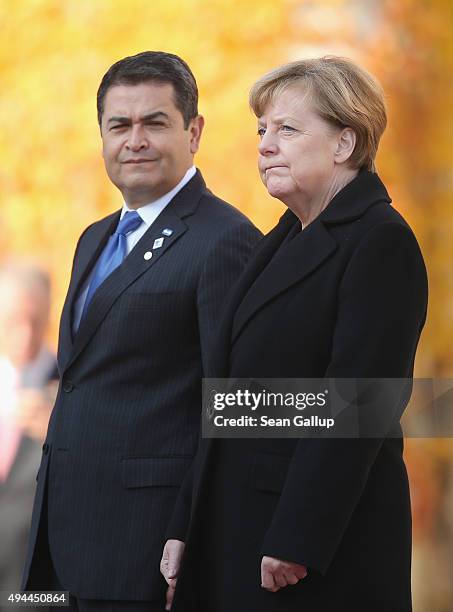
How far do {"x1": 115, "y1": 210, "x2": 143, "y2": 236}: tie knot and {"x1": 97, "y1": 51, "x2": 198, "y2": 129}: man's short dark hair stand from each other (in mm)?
250

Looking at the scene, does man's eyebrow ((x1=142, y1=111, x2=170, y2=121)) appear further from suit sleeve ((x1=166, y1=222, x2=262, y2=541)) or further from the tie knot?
suit sleeve ((x1=166, y1=222, x2=262, y2=541))

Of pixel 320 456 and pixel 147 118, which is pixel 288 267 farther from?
pixel 147 118

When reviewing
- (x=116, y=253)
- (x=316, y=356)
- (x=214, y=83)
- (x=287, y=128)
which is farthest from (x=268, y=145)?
(x=214, y=83)

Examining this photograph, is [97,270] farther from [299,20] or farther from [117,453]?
[299,20]

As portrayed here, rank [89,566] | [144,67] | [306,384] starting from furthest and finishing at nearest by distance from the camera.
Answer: [144,67], [89,566], [306,384]

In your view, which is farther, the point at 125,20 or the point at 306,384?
the point at 125,20

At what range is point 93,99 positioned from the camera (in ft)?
13.0

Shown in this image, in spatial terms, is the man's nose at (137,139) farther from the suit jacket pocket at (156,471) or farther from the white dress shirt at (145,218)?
the suit jacket pocket at (156,471)

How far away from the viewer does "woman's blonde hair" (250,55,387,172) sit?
6.61 ft

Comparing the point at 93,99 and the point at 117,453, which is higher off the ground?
the point at 93,99

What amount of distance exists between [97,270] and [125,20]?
5.46 feet

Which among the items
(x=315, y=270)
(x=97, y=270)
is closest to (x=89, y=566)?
(x=97, y=270)

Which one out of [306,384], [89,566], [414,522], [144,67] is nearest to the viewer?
[306,384]

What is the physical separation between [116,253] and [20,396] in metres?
1.38
